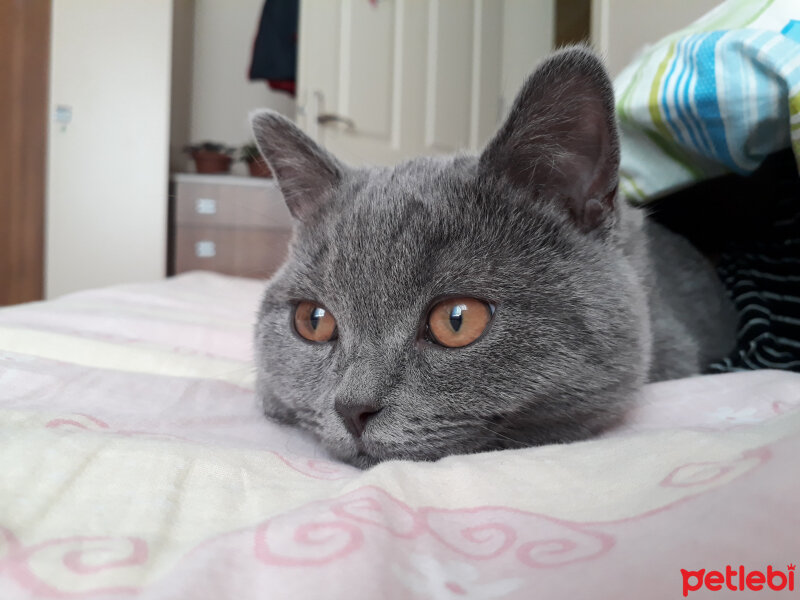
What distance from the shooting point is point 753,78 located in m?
0.86

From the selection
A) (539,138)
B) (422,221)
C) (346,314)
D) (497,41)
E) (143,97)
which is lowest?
(346,314)

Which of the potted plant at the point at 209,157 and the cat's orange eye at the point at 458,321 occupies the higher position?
the potted plant at the point at 209,157

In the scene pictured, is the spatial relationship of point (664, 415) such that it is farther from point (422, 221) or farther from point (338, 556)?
point (338, 556)

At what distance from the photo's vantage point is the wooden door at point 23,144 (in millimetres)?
3363

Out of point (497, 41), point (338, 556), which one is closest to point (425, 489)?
point (338, 556)

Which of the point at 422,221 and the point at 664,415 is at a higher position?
the point at 422,221

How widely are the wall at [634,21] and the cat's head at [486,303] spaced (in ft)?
4.52

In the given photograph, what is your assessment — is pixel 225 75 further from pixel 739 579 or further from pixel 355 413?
pixel 739 579

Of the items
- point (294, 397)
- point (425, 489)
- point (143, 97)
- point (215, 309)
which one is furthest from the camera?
point (143, 97)

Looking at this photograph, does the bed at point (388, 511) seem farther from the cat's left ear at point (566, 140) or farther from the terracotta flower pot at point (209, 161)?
the terracotta flower pot at point (209, 161)

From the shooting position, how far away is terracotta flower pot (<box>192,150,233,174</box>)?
3828 mm

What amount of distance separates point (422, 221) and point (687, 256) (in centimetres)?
77

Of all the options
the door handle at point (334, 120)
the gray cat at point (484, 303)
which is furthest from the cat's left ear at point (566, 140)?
the door handle at point (334, 120)

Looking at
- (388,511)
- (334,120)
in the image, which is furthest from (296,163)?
(334,120)
